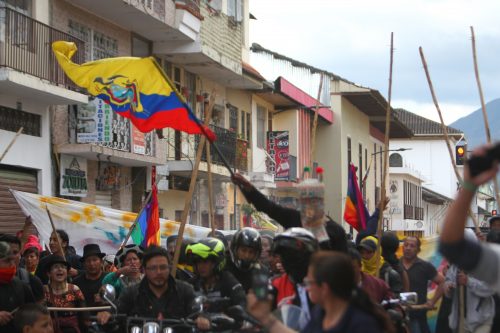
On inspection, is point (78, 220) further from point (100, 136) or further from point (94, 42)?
point (94, 42)

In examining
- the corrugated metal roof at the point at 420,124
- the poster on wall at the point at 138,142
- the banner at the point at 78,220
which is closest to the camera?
the banner at the point at 78,220

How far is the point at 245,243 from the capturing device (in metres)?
8.61

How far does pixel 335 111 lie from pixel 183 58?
22.2 metres

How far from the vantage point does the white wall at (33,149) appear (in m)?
20.3

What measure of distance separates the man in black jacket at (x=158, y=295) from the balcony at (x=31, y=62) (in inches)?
459

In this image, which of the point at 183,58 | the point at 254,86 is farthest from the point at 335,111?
the point at 183,58

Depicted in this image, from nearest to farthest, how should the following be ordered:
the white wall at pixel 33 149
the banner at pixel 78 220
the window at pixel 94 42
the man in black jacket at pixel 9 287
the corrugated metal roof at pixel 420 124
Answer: the man in black jacket at pixel 9 287 < the banner at pixel 78 220 < the white wall at pixel 33 149 < the window at pixel 94 42 < the corrugated metal roof at pixel 420 124

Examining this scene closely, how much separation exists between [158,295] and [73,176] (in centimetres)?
1536

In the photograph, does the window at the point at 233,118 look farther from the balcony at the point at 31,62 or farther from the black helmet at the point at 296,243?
the black helmet at the point at 296,243

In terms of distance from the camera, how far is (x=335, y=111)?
5097 cm

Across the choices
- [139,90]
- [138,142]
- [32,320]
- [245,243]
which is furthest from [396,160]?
[32,320]

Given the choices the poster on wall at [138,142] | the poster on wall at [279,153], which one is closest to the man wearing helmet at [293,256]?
the poster on wall at [138,142]

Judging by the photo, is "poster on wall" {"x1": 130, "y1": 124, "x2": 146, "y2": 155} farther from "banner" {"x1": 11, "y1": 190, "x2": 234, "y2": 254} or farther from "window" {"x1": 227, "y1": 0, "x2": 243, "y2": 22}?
"window" {"x1": 227, "y1": 0, "x2": 243, "y2": 22}

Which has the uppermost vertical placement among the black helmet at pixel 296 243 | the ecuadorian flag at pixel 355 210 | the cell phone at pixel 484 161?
the cell phone at pixel 484 161
